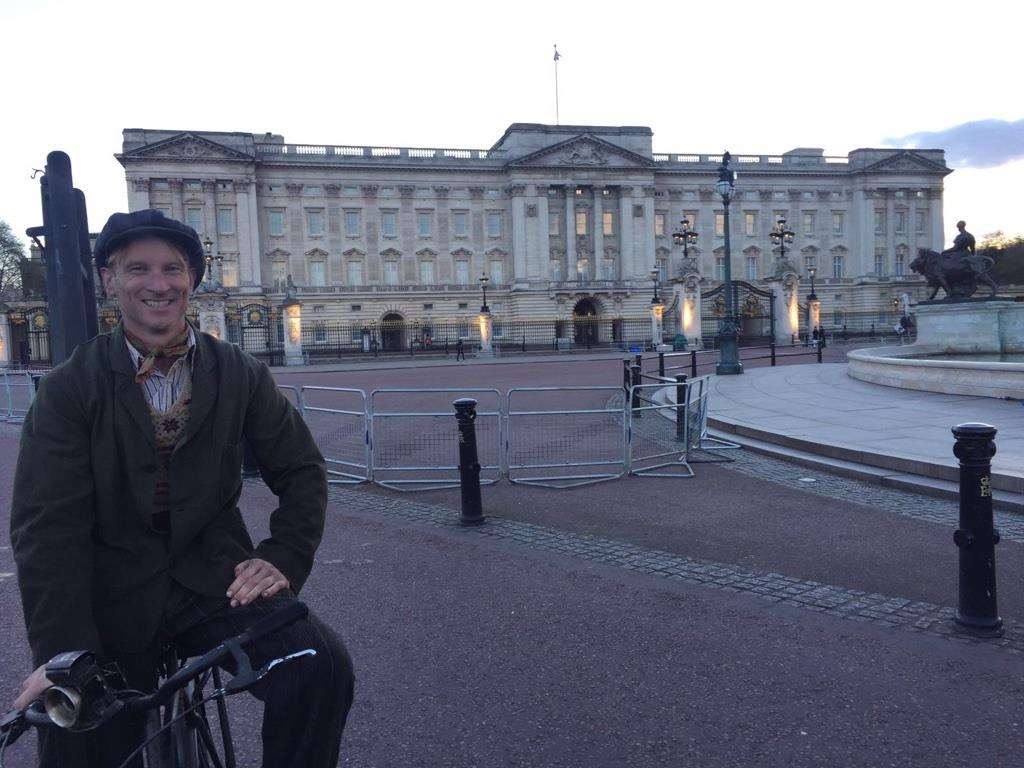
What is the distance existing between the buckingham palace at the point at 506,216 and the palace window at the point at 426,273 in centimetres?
9

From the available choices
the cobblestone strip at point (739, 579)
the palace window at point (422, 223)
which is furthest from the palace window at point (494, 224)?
the cobblestone strip at point (739, 579)

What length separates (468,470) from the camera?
747cm

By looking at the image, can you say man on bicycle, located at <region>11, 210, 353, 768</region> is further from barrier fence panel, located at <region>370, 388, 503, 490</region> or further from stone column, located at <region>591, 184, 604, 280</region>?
stone column, located at <region>591, 184, 604, 280</region>

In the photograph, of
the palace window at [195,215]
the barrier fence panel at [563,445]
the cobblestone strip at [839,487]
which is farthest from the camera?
the palace window at [195,215]

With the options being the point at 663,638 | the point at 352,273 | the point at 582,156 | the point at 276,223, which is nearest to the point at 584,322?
the point at 582,156

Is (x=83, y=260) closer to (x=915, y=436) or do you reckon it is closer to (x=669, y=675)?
(x=669, y=675)

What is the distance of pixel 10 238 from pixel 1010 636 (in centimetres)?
8899

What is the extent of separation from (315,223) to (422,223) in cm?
951

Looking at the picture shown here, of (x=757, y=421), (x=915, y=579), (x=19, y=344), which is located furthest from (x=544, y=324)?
(x=915, y=579)

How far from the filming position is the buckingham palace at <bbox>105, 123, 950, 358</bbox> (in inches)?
2596

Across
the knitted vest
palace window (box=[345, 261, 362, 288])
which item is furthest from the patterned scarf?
Result: palace window (box=[345, 261, 362, 288])

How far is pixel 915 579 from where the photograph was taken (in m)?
5.54

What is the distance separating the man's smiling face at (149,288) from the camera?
2494mm

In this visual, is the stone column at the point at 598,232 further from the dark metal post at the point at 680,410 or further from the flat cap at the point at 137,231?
the flat cap at the point at 137,231
